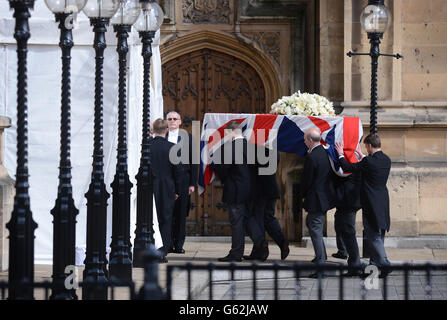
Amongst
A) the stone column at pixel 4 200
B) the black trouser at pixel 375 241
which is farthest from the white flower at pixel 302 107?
the stone column at pixel 4 200

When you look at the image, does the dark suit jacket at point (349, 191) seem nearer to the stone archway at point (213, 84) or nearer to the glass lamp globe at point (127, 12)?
the glass lamp globe at point (127, 12)

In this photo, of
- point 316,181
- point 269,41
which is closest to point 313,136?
point 316,181

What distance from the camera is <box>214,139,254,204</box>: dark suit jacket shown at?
13312 millimetres

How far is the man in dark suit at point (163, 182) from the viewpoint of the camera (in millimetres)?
13992

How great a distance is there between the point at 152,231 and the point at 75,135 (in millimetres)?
1575

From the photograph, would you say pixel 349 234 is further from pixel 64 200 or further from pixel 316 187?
pixel 64 200

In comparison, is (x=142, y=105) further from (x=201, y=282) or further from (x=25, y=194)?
(x=25, y=194)

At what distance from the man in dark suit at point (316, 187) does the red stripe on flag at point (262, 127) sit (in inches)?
54.2

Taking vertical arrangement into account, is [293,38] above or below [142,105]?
above

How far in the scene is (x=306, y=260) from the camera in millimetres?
14305

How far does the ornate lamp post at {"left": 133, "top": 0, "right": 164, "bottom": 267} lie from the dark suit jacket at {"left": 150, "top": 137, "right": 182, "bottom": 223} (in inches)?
34.2

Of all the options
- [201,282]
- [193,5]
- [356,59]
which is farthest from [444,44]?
[201,282]

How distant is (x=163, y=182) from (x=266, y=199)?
1.45 metres

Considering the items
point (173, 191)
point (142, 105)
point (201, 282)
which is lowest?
point (201, 282)
